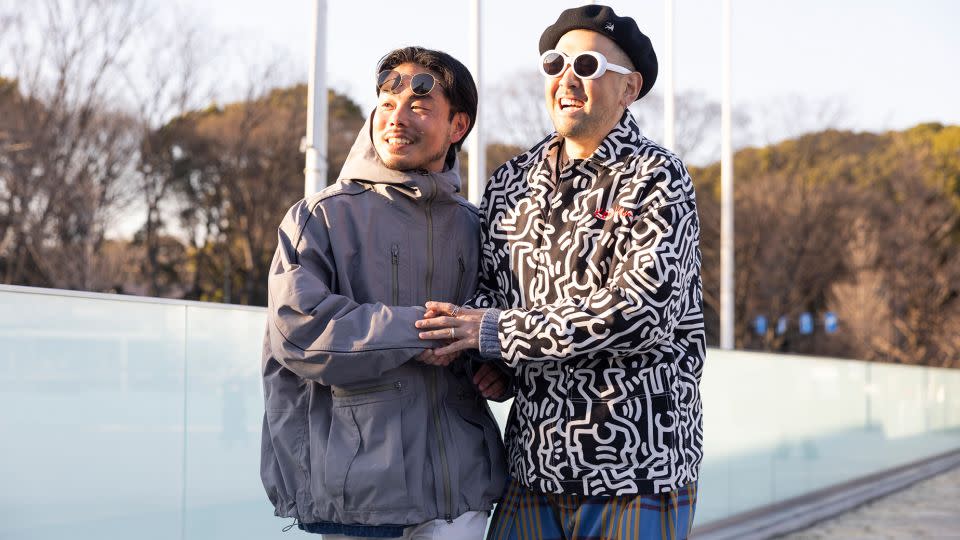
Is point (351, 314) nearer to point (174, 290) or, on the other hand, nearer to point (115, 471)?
point (115, 471)

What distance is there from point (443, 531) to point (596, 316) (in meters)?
0.53

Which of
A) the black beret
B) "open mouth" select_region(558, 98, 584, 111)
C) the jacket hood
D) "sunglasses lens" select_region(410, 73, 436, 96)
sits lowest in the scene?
the jacket hood

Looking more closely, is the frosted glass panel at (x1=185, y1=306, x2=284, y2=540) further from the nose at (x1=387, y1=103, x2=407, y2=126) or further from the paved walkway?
the paved walkway

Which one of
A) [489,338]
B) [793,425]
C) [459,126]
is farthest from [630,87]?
[793,425]

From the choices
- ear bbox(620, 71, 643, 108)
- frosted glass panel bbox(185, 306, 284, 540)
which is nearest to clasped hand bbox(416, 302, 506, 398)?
ear bbox(620, 71, 643, 108)

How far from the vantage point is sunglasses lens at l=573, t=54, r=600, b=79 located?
256 cm

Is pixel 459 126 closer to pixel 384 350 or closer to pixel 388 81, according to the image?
pixel 388 81

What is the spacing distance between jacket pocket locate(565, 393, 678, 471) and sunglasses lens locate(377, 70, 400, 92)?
0.79m

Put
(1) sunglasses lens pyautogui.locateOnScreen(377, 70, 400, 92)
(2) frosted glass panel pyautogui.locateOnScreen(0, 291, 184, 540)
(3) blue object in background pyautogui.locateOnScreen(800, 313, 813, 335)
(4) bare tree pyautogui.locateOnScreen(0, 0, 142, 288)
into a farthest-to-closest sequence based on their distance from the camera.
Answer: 1. (3) blue object in background pyautogui.locateOnScreen(800, 313, 813, 335)
2. (4) bare tree pyautogui.locateOnScreen(0, 0, 142, 288)
3. (2) frosted glass panel pyautogui.locateOnScreen(0, 291, 184, 540)
4. (1) sunglasses lens pyautogui.locateOnScreen(377, 70, 400, 92)

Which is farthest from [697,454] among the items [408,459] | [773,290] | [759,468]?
[773,290]

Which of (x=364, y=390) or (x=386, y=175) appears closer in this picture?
(x=364, y=390)

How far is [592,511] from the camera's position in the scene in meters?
2.50

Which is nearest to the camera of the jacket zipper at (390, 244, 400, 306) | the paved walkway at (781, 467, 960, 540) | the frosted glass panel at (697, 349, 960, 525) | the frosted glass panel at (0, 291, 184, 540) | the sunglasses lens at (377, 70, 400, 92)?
the jacket zipper at (390, 244, 400, 306)

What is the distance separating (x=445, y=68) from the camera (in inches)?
105
